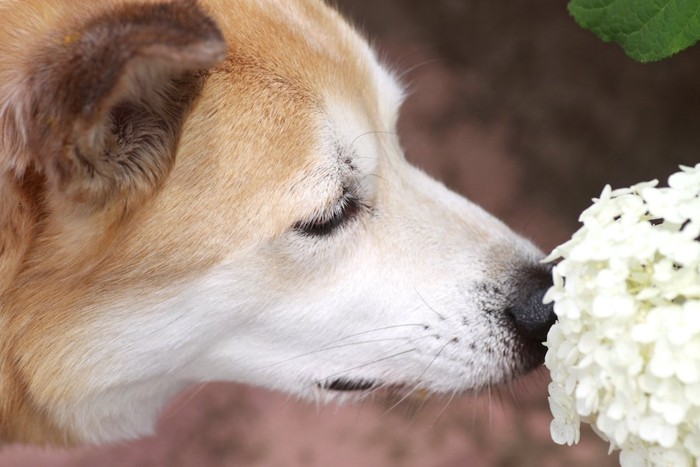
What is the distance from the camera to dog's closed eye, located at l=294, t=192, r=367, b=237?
4.24ft

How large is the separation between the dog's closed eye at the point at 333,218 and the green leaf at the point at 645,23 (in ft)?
1.46

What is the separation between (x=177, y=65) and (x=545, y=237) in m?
1.84

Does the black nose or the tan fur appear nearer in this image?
the tan fur

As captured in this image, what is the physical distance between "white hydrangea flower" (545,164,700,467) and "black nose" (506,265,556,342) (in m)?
0.43

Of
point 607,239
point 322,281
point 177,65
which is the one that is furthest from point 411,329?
point 177,65

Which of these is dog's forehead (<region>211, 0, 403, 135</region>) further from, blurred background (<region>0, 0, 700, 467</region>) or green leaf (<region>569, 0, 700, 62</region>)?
blurred background (<region>0, 0, 700, 467</region>)

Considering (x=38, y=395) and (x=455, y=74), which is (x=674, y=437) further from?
(x=455, y=74)

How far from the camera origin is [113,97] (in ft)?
3.11

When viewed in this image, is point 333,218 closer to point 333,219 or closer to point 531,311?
point 333,219

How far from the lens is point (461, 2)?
267 centimetres

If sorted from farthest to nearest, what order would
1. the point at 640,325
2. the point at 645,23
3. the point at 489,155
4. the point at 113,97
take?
the point at 489,155 → the point at 645,23 → the point at 113,97 → the point at 640,325

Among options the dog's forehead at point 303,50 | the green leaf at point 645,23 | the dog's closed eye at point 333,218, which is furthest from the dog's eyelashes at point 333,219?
the green leaf at point 645,23

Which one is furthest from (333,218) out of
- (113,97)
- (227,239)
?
(113,97)

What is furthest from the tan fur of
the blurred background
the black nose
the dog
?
the blurred background
